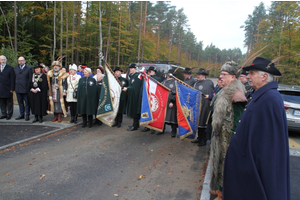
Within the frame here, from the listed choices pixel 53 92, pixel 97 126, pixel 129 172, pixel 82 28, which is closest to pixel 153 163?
pixel 129 172

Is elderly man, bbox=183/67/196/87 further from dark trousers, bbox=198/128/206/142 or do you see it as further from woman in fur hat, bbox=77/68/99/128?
woman in fur hat, bbox=77/68/99/128

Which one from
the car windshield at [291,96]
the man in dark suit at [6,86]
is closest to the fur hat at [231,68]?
the car windshield at [291,96]

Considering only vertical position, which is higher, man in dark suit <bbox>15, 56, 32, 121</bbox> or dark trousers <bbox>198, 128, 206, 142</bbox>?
man in dark suit <bbox>15, 56, 32, 121</bbox>

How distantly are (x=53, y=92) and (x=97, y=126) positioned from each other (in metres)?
2.18

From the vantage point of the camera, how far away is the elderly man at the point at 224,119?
3301 millimetres

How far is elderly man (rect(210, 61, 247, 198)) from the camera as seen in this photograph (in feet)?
10.8

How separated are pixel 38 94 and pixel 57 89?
0.69 m

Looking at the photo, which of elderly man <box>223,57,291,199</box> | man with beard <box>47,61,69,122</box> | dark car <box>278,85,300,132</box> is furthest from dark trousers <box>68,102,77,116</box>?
dark car <box>278,85,300,132</box>

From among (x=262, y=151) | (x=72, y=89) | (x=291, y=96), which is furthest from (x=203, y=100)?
(x=72, y=89)

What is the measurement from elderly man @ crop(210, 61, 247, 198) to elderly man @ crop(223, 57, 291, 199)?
1.06m

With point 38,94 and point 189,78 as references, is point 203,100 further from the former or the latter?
point 38,94

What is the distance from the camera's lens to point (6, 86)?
331 inches

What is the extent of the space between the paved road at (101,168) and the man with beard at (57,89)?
170cm

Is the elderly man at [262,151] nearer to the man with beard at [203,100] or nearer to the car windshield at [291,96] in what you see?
the man with beard at [203,100]
